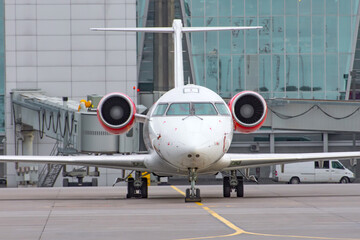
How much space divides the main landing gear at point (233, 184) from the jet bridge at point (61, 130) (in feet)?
44.6

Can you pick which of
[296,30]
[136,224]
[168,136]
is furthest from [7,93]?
[136,224]

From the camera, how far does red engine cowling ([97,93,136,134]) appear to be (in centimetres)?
2275

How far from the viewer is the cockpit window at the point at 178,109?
2055cm

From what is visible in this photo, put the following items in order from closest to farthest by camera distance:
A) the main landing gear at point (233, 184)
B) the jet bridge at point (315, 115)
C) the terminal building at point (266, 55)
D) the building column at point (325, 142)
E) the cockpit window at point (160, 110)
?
the cockpit window at point (160, 110) < the main landing gear at point (233, 184) < the jet bridge at point (315, 115) < the terminal building at point (266, 55) < the building column at point (325, 142)

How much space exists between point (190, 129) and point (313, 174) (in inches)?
1108

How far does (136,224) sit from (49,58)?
31928 mm

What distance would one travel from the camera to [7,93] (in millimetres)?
44781

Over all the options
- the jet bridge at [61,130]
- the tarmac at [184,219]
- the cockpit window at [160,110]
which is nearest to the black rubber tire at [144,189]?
the tarmac at [184,219]

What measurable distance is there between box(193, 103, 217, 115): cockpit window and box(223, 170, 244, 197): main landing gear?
124 inches

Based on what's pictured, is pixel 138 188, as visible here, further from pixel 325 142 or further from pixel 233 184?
pixel 325 142

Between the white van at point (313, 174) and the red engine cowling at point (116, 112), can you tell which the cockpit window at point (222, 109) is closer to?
the red engine cowling at point (116, 112)

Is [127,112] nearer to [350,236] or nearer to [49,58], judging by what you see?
[350,236]

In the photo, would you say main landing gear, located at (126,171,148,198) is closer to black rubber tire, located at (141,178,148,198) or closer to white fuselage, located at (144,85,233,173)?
black rubber tire, located at (141,178,148,198)

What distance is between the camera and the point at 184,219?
50.5 ft
